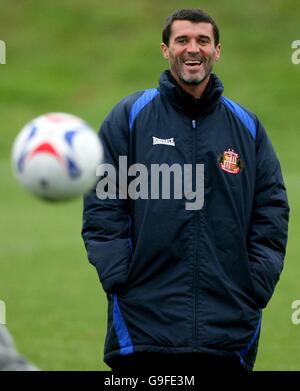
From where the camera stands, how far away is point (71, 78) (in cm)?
3459

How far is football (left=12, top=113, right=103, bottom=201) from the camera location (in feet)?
14.6

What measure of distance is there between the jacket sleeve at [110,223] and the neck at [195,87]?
314mm

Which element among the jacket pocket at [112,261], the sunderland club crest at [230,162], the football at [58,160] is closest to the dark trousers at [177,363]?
the jacket pocket at [112,261]

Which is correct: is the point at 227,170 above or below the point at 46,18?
below

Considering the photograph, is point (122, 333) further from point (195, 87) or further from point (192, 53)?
point (192, 53)

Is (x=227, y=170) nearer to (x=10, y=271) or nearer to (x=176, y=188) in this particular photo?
(x=176, y=188)

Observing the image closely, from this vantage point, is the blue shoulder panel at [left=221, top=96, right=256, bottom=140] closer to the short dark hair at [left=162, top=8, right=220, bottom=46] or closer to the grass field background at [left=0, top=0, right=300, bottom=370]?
the short dark hair at [left=162, top=8, right=220, bottom=46]

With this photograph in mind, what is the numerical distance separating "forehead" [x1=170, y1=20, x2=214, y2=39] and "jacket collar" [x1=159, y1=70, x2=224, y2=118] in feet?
0.69

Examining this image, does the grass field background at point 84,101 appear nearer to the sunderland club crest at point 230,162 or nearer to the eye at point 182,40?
the sunderland club crest at point 230,162

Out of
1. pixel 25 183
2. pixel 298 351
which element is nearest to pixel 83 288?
pixel 298 351

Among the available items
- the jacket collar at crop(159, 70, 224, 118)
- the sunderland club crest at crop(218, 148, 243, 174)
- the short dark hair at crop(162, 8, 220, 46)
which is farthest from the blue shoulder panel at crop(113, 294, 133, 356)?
the short dark hair at crop(162, 8, 220, 46)

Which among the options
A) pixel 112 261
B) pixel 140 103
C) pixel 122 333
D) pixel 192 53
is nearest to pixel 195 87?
pixel 192 53

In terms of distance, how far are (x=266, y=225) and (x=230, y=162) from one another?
38 cm
